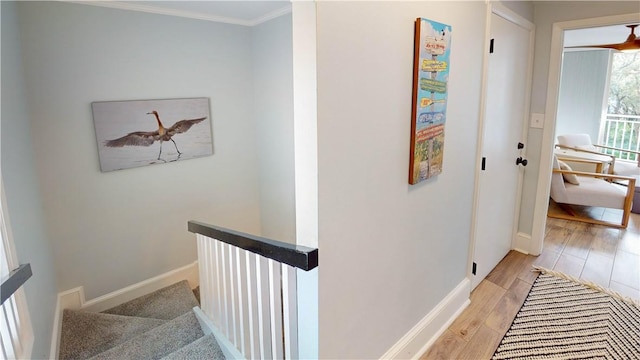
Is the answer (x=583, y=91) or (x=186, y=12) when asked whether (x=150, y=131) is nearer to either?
(x=186, y=12)

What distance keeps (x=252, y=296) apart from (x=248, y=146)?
2.15 m

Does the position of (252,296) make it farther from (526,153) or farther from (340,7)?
(526,153)

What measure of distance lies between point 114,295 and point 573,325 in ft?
10.9

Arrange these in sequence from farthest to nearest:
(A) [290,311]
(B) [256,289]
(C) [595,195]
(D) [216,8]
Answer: (C) [595,195] < (D) [216,8] < (B) [256,289] < (A) [290,311]

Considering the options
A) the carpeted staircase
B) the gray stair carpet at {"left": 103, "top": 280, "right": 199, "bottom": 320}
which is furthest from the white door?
the gray stair carpet at {"left": 103, "top": 280, "right": 199, "bottom": 320}

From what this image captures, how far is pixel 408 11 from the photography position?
4.97 ft

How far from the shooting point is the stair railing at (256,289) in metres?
1.39

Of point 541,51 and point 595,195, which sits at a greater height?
point 541,51

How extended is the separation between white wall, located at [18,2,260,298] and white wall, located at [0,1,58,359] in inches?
6.5

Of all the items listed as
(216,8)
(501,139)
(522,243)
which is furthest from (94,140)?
(522,243)

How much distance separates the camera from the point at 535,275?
112 inches

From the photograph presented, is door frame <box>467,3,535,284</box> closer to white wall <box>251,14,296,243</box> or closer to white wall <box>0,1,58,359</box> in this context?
white wall <box>251,14,296,243</box>

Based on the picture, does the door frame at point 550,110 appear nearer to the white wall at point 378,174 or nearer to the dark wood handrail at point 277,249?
the white wall at point 378,174

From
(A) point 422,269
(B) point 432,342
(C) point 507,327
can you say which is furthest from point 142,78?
(C) point 507,327
